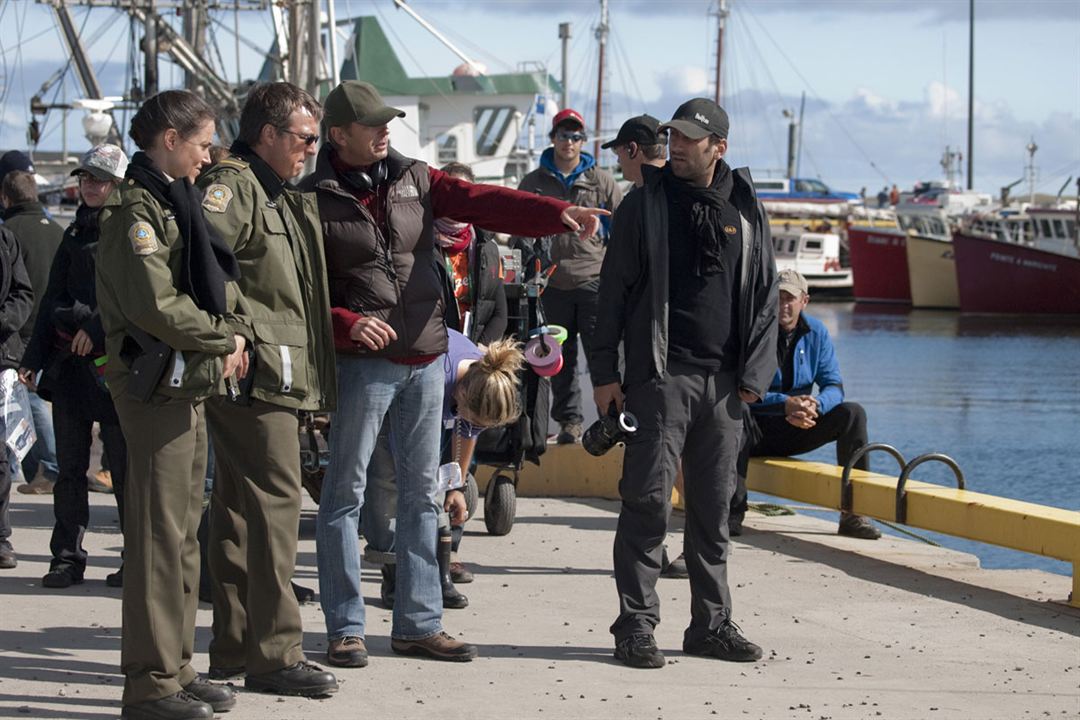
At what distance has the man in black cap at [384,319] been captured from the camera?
552 centimetres

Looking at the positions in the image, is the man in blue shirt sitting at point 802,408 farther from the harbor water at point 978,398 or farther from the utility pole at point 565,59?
the utility pole at point 565,59

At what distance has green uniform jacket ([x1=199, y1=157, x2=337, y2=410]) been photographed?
5008mm

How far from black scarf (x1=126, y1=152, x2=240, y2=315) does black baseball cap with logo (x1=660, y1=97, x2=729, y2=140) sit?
184 cm

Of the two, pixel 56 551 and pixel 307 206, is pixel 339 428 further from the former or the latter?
pixel 56 551

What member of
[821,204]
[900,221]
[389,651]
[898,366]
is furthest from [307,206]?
[821,204]

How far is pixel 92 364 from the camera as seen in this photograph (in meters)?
6.91

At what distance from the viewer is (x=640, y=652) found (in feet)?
18.8

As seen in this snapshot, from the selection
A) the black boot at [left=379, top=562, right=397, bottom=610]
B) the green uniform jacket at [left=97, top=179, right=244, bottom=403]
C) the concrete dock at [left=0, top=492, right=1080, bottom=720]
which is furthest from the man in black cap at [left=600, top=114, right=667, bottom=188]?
the green uniform jacket at [left=97, top=179, right=244, bottom=403]

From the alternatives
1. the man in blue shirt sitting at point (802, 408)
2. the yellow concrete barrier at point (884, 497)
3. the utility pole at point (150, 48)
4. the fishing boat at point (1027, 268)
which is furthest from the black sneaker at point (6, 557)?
the fishing boat at point (1027, 268)

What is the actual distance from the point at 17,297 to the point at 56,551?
1199 millimetres

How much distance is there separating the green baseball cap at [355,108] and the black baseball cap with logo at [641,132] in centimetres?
276

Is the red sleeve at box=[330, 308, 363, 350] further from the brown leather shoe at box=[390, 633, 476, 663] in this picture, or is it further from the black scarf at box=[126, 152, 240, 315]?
the brown leather shoe at box=[390, 633, 476, 663]

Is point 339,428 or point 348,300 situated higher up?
point 348,300

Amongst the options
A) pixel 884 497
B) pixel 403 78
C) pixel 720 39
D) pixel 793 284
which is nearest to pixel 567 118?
pixel 793 284
